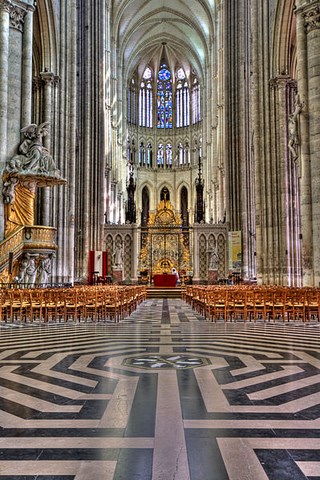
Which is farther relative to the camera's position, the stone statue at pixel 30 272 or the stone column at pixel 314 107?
the stone statue at pixel 30 272

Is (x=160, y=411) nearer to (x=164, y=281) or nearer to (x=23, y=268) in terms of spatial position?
(x=23, y=268)

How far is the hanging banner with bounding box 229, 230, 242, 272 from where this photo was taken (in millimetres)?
28875

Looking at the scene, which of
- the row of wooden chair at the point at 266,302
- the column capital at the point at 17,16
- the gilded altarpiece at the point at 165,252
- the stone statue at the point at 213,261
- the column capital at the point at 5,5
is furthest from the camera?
the gilded altarpiece at the point at 165,252

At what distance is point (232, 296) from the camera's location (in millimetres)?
12266

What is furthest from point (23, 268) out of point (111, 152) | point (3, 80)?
point (111, 152)

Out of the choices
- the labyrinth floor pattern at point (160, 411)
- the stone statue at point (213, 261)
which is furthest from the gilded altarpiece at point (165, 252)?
the labyrinth floor pattern at point (160, 411)

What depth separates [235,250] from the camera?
29.2 m

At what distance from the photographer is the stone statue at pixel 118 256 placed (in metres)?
32.5

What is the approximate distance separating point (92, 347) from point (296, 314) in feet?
24.4

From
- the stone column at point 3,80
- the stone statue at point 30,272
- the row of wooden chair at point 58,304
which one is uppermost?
the stone column at point 3,80

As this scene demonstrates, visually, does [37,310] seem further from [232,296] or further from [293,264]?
[293,264]

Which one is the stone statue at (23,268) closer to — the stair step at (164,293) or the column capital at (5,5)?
the column capital at (5,5)

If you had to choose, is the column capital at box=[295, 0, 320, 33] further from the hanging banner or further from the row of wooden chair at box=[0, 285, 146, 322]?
the hanging banner

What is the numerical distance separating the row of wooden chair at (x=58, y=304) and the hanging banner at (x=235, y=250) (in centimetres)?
1643
